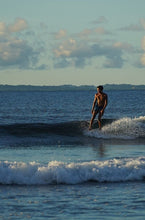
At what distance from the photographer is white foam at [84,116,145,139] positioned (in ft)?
68.9

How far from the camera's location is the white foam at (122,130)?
21.0m

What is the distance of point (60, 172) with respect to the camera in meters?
11.5

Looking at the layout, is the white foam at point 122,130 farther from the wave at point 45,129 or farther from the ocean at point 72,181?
the ocean at point 72,181

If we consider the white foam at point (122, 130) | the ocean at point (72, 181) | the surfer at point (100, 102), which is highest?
the surfer at point (100, 102)

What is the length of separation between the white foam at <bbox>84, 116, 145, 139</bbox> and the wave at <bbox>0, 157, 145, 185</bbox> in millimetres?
8942

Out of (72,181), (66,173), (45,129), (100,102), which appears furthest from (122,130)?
(72,181)

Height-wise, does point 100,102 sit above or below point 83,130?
above

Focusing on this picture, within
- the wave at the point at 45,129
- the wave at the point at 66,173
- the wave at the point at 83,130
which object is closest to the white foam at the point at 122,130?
the wave at the point at 83,130

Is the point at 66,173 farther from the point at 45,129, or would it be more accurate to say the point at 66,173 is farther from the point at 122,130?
the point at 45,129

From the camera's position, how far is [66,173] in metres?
11.4

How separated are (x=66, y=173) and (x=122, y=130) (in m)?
10.5

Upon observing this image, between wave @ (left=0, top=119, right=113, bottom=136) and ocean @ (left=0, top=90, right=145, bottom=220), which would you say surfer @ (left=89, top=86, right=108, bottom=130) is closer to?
wave @ (left=0, top=119, right=113, bottom=136)

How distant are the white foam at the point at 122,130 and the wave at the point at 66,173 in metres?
8.94

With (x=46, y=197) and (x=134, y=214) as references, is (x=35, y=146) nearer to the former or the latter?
(x=46, y=197)
